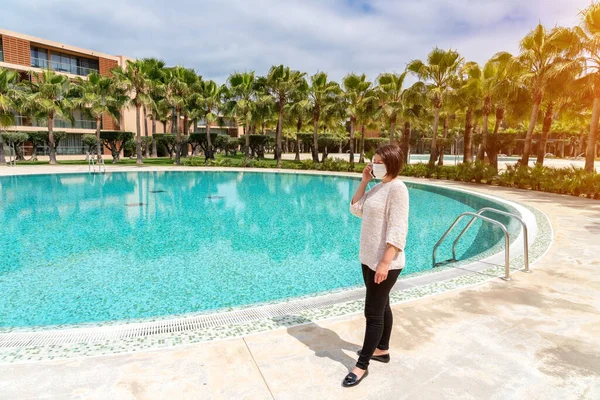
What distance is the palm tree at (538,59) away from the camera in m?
18.2

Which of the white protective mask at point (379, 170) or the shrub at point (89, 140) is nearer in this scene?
the white protective mask at point (379, 170)

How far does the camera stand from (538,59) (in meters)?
19.3

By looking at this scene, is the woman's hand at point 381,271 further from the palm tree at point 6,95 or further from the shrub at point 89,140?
the shrub at point 89,140

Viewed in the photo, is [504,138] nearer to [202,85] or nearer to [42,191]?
[202,85]

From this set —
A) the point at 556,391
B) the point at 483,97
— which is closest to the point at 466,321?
the point at 556,391

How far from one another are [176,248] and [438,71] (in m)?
20.9

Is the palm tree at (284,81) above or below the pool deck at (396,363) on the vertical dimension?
above

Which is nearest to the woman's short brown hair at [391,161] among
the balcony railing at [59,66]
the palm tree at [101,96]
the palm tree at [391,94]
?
the palm tree at [391,94]

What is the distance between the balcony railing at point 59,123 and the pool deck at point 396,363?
39.8m

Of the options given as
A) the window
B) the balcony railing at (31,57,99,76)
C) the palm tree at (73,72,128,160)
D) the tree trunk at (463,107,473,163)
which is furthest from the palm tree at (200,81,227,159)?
the tree trunk at (463,107,473,163)

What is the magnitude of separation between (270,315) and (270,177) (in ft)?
71.2

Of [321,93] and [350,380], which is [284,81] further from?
[350,380]

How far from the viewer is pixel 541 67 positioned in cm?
1927

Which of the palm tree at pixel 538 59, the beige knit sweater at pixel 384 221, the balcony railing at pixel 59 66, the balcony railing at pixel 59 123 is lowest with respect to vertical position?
the beige knit sweater at pixel 384 221
